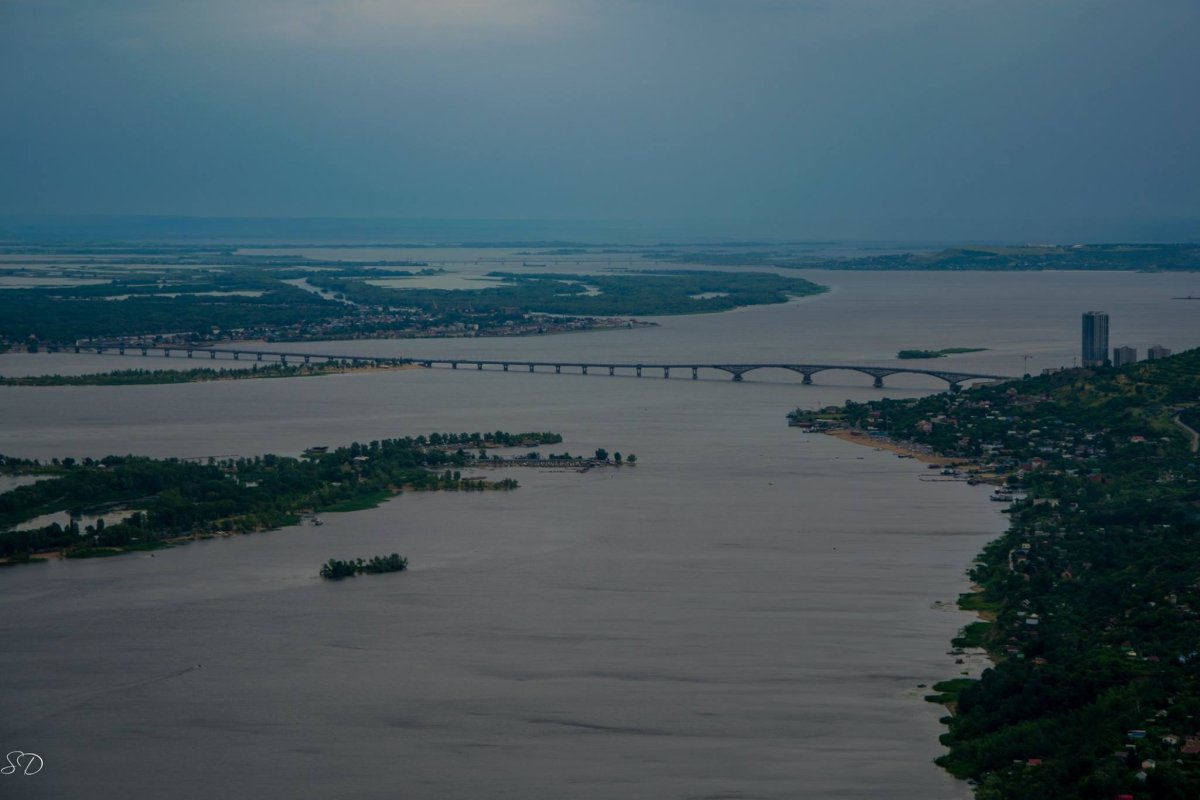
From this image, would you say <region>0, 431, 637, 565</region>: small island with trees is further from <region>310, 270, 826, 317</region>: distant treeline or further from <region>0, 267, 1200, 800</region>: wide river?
<region>310, 270, 826, 317</region>: distant treeline

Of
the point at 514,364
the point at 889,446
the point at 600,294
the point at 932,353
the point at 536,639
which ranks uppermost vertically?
the point at 600,294

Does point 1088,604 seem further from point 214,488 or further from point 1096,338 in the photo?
point 1096,338

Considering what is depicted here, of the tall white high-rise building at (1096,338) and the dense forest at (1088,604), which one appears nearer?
the dense forest at (1088,604)

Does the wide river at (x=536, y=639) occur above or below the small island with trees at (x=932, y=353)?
below

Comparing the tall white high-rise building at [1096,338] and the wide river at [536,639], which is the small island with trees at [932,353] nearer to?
the tall white high-rise building at [1096,338]

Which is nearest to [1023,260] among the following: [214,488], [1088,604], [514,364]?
[514,364]

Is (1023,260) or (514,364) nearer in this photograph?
(514,364)

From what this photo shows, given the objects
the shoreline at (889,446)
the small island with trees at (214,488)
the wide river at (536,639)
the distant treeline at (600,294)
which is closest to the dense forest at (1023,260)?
the distant treeline at (600,294)

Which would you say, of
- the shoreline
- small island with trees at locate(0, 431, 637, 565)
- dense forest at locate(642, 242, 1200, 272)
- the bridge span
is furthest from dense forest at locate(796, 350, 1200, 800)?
dense forest at locate(642, 242, 1200, 272)
